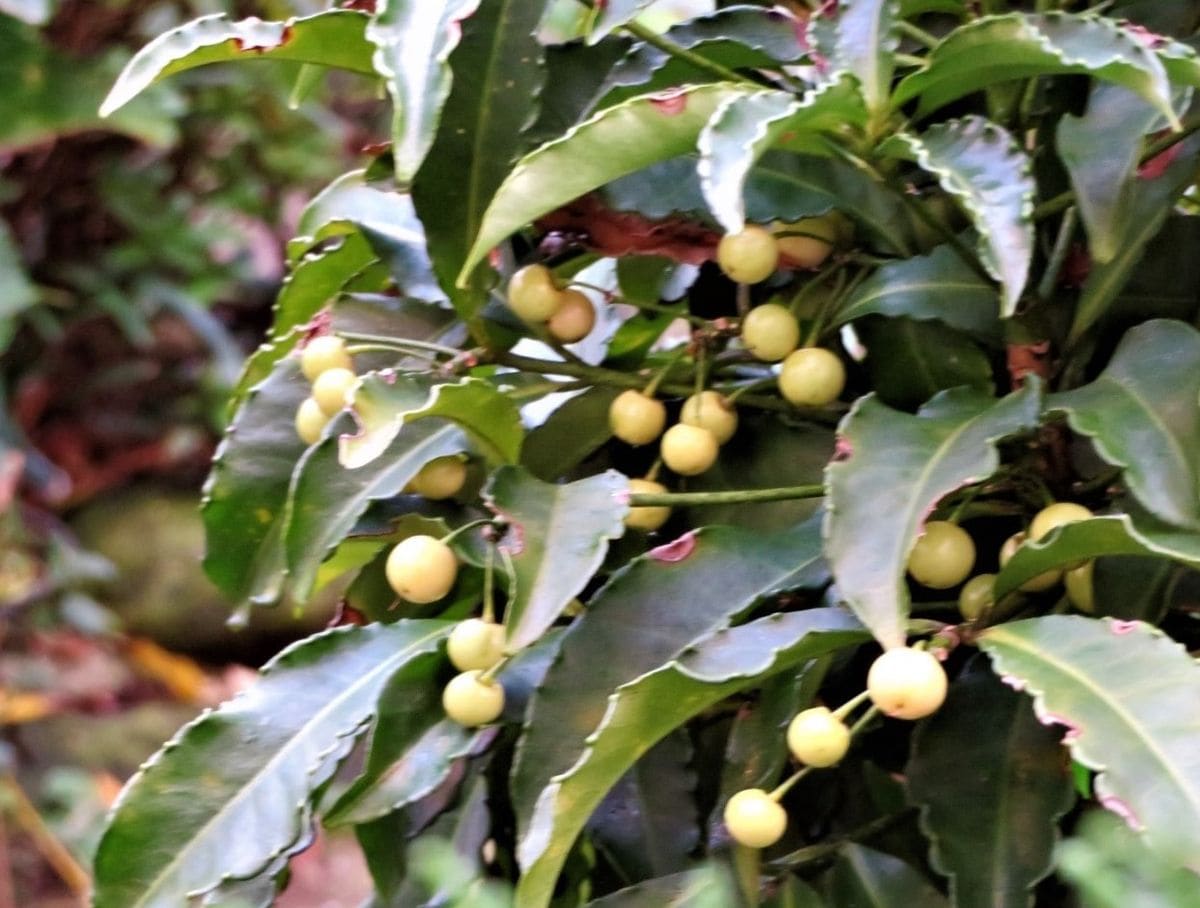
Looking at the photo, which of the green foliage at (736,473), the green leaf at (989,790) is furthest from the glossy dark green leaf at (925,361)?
the green leaf at (989,790)

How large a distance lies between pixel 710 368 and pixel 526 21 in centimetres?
15

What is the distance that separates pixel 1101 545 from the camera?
359 mm

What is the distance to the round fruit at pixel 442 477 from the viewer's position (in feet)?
1.55

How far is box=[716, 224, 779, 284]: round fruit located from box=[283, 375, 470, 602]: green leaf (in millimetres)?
119

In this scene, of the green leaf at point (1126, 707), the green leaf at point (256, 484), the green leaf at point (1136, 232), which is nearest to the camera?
the green leaf at point (1126, 707)

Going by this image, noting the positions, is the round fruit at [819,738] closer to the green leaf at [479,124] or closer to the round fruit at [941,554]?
the round fruit at [941,554]

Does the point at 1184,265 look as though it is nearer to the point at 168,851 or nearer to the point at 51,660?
the point at 168,851

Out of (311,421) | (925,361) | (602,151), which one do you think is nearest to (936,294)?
(925,361)

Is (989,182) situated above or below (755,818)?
above

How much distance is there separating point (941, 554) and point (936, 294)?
0.30ft

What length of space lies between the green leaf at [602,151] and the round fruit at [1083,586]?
7.5 inches

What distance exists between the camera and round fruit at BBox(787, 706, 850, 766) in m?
0.36

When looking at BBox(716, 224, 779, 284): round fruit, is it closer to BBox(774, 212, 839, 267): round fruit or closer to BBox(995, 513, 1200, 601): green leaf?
BBox(774, 212, 839, 267): round fruit

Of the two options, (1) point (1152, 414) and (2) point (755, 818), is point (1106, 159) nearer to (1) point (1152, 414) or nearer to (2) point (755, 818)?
(1) point (1152, 414)
